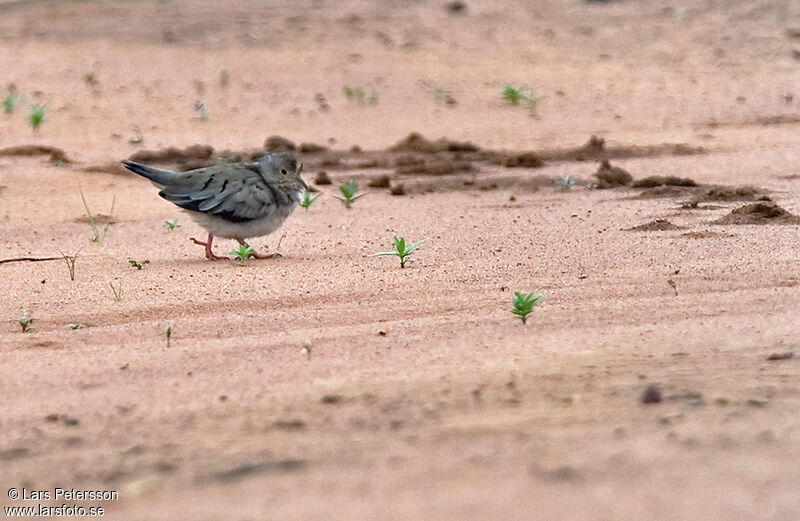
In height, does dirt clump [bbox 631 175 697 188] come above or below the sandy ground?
above

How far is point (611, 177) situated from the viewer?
10.1 metres

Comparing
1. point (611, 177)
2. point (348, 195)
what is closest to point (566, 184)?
point (611, 177)

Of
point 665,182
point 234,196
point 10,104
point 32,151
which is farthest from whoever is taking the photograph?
point 10,104

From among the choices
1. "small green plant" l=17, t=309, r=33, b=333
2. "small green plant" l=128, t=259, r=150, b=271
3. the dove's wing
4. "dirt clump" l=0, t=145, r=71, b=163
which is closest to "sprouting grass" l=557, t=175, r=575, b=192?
the dove's wing

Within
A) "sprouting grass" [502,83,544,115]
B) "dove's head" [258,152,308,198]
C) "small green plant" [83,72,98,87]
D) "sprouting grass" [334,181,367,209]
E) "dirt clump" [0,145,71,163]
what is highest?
"small green plant" [83,72,98,87]

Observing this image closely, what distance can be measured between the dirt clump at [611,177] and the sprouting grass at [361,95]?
16.8 feet

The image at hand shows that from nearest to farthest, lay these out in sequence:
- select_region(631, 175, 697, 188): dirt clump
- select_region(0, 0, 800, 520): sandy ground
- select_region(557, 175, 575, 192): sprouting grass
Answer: select_region(0, 0, 800, 520): sandy ground → select_region(631, 175, 697, 188): dirt clump → select_region(557, 175, 575, 192): sprouting grass

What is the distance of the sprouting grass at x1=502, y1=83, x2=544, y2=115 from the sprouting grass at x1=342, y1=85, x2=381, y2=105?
1456mm

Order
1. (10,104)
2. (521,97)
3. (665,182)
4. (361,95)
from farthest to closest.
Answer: (361,95), (521,97), (10,104), (665,182)

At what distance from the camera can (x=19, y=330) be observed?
19.9 feet

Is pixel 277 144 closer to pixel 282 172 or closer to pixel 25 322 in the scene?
pixel 282 172

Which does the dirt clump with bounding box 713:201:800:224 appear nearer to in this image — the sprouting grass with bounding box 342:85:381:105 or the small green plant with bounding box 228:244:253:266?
the small green plant with bounding box 228:244:253:266

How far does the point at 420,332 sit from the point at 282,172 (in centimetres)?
281

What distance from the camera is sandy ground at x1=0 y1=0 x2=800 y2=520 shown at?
392 centimetres
